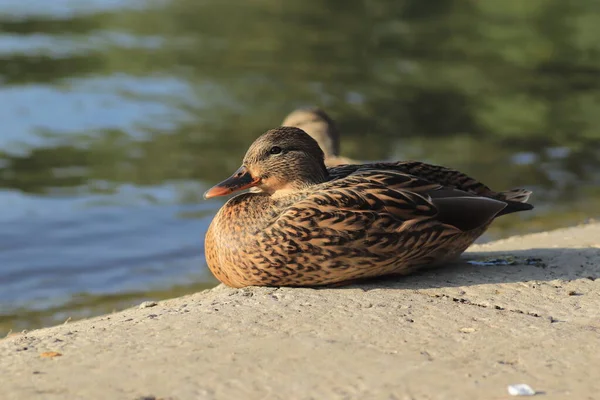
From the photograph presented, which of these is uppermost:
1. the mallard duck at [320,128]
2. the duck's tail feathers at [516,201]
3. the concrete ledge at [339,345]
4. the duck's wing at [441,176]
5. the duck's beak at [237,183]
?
the mallard duck at [320,128]

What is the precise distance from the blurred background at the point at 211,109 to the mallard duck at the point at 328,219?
2.05 m

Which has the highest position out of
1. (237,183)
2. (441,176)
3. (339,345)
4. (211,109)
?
(211,109)


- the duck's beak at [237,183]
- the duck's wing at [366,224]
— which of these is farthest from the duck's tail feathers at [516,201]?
the duck's beak at [237,183]

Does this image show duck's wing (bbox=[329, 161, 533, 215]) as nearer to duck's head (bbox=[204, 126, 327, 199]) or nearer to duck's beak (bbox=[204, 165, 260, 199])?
duck's head (bbox=[204, 126, 327, 199])

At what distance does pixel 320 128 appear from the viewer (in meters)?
10.6

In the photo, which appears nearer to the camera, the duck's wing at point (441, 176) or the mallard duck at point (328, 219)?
the mallard duck at point (328, 219)

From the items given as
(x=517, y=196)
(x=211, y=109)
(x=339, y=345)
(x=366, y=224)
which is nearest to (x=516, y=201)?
(x=517, y=196)

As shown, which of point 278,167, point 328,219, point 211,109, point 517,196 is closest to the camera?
point 328,219

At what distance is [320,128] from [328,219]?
4971mm

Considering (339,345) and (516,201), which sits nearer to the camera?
(339,345)

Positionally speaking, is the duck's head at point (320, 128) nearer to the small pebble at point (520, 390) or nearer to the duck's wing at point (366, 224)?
the duck's wing at point (366, 224)

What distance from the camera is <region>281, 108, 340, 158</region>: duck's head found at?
10.4 metres

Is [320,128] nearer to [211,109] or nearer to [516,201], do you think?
[211,109]

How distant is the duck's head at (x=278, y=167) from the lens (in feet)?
20.2
